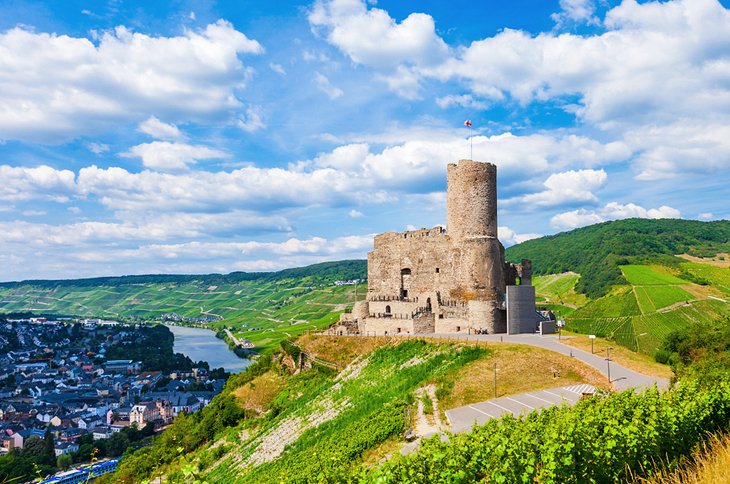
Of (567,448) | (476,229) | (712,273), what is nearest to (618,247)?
(712,273)

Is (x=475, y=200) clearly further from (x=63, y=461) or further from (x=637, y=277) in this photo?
(x=63, y=461)

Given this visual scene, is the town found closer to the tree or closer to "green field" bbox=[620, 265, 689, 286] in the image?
the tree

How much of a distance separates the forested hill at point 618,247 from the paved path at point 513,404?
8681cm

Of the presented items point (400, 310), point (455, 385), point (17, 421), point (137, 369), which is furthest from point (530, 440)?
point (137, 369)

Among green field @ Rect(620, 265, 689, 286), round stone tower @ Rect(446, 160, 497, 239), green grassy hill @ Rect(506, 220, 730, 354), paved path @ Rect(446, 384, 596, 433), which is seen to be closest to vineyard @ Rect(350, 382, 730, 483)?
paved path @ Rect(446, 384, 596, 433)

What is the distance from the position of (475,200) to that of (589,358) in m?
17.3

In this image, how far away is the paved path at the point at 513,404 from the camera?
79.7ft

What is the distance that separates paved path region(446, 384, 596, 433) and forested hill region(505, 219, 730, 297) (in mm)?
86811

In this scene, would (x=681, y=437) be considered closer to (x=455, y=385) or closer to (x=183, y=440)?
(x=455, y=385)

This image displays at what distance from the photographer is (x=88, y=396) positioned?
429 feet

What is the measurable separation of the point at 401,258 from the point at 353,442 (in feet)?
91.9

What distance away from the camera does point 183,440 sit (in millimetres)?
42594

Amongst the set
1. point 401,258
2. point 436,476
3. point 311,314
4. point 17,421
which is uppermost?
point 401,258

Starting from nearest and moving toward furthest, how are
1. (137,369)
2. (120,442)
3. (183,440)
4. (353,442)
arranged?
1. (353,442)
2. (183,440)
3. (120,442)
4. (137,369)
